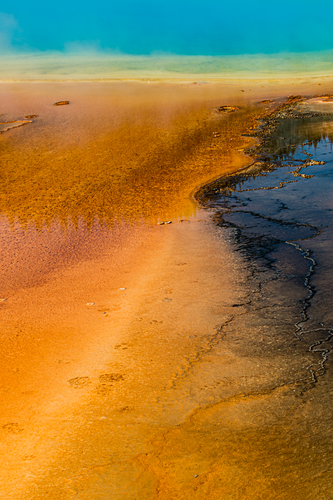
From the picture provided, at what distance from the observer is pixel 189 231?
3650 millimetres

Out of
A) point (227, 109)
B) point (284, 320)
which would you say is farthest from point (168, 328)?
point (227, 109)

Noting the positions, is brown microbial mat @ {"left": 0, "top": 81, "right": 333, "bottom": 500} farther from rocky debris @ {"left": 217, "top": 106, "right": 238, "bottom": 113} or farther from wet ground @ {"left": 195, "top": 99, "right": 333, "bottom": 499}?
rocky debris @ {"left": 217, "top": 106, "right": 238, "bottom": 113}

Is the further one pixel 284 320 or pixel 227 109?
pixel 227 109

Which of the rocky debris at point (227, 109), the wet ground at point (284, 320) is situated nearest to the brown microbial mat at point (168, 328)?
the wet ground at point (284, 320)

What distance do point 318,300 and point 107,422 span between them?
1.41 meters

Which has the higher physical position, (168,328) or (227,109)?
(227,109)

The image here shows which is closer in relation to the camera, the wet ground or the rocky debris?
the wet ground

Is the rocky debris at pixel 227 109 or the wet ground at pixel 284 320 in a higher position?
the rocky debris at pixel 227 109

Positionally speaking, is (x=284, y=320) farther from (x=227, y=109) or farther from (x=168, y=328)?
(x=227, y=109)

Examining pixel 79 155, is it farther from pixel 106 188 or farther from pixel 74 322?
pixel 74 322

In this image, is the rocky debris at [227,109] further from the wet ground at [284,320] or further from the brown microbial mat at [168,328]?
the wet ground at [284,320]

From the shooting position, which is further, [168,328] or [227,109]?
[227,109]

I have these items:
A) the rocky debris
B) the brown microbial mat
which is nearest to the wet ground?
the brown microbial mat

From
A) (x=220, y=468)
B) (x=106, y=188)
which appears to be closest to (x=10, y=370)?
(x=220, y=468)
